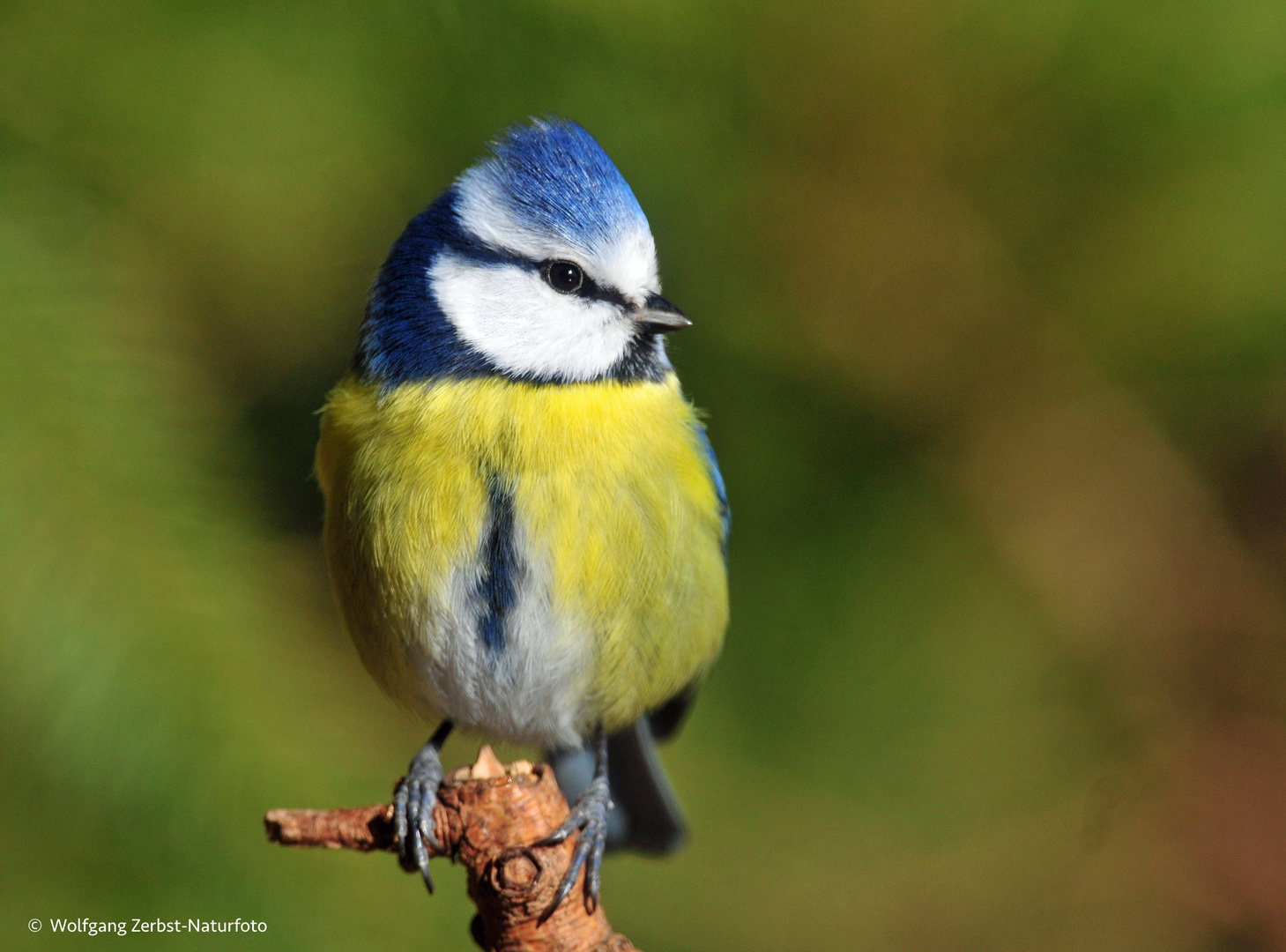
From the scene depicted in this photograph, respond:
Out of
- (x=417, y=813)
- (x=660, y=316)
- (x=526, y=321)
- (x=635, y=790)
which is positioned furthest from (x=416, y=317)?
(x=635, y=790)

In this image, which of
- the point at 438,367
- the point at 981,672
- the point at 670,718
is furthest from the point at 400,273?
the point at 981,672

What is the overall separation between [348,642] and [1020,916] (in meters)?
0.66

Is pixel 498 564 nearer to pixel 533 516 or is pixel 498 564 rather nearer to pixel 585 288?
pixel 533 516

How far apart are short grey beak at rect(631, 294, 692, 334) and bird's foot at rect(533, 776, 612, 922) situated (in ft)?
1.23

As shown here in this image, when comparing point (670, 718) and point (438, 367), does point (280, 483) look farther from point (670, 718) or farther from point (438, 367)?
point (670, 718)

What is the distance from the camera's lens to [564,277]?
32.4 inches

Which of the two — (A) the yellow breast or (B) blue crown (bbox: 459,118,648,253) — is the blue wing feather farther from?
(B) blue crown (bbox: 459,118,648,253)

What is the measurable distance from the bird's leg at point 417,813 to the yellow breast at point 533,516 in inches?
2.4

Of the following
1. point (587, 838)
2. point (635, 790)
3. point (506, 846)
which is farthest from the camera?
point (635, 790)

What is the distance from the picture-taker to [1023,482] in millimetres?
902

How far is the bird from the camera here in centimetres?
74

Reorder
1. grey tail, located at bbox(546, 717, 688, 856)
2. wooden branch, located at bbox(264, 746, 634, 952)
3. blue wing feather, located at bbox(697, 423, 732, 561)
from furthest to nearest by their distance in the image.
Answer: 1. grey tail, located at bbox(546, 717, 688, 856)
2. blue wing feather, located at bbox(697, 423, 732, 561)
3. wooden branch, located at bbox(264, 746, 634, 952)

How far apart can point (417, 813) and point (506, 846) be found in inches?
3.8

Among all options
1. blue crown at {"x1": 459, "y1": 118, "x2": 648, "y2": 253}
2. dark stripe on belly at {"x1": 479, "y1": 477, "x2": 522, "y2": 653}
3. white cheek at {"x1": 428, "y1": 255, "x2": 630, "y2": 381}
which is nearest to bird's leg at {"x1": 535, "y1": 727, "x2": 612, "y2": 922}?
dark stripe on belly at {"x1": 479, "y1": 477, "x2": 522, "y2": 653}
